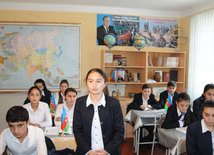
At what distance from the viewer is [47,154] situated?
183 cm

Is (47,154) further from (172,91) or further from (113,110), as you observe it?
(172,91)

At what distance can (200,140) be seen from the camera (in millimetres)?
1898

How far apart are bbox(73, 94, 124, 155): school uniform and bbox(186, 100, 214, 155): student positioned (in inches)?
28.4

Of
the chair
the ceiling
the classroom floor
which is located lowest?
the classroom floor

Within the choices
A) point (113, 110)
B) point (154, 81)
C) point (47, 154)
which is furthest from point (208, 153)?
point (154, 81)

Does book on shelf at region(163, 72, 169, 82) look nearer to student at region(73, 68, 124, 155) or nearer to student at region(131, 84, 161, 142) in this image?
student at region(131, 84, 161, 142)

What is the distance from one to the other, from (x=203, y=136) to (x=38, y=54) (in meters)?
3.95

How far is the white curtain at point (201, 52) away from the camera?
431 cm

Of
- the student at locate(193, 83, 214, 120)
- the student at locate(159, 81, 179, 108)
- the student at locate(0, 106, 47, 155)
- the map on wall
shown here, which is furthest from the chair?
the map on wall

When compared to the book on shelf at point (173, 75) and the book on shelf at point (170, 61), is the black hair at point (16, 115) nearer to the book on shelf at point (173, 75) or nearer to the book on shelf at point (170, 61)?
the book on shelf at point (170, 61)

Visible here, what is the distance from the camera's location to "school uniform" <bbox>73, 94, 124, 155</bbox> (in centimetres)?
168

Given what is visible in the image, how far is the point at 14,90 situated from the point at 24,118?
3.29 meters

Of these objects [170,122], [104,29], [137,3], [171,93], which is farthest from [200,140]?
[104,29]

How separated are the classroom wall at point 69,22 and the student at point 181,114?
8.59 feet
